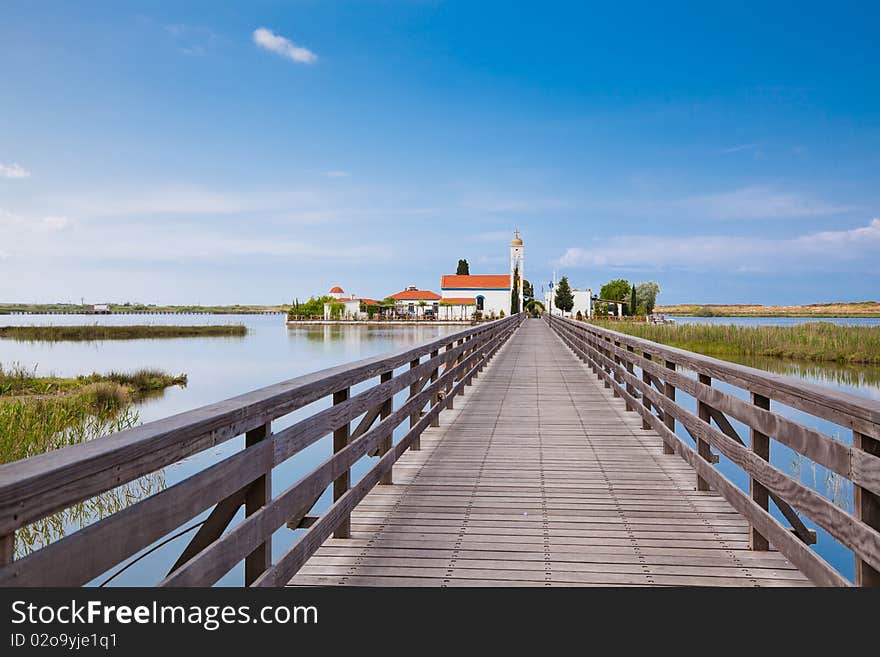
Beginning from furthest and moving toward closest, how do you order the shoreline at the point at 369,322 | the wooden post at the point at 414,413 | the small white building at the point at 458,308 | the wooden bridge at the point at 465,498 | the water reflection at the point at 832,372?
the small white building at the point at 458,308 < the shoreline at the point at 369,322 < the water reflection at the point at 832,372 < the wooden post at the point at 414,413 < the wooden bridge at the point at 465,498

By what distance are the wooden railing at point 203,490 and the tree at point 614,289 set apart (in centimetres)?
11603

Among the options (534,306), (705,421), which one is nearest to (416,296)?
(534,306)

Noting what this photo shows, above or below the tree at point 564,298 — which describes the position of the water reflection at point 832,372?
below

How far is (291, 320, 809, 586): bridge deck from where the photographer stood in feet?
11.0

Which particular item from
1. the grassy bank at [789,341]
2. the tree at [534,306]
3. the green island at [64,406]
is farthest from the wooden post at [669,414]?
the tree at [534,306]

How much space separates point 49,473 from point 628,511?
3.86 meters

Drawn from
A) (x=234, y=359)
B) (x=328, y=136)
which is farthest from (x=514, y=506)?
(x=328, y=136)

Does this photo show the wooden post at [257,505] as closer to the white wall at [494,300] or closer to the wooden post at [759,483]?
the wooden post at [759,483]

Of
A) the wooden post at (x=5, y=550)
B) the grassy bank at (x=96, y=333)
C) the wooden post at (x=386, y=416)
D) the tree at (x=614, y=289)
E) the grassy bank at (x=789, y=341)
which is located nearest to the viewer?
the wooden post at (x=5, y=550)

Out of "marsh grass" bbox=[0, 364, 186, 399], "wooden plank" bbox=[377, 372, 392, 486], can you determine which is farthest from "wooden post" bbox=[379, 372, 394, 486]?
"marsh grass" bbox=[0, 364, 186, 399]

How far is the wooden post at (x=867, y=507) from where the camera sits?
2.34 m

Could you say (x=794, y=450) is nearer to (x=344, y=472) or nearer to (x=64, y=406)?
(x=344, y=472)
